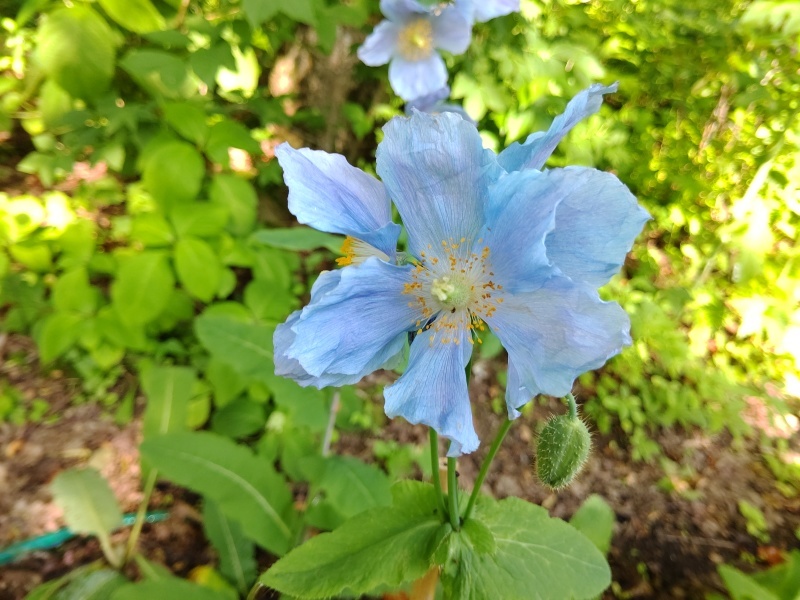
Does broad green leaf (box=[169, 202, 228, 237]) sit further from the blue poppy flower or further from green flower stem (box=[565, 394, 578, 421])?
green flower stem (box=[565, 394, 578, 421])

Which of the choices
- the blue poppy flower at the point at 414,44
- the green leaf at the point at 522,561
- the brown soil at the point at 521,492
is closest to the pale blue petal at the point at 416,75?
the blue poppy flower at the point at 414,44

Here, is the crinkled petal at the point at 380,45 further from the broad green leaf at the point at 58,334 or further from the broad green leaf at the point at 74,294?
the broad green leaf at the point at 58,334

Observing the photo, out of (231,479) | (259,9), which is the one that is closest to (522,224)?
(259,9)

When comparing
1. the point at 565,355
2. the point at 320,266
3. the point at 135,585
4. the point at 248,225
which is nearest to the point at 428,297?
the point at 565,355

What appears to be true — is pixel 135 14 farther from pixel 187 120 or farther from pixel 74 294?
pixel 74 294

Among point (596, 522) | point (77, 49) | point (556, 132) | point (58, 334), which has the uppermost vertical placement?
point (77, 49)

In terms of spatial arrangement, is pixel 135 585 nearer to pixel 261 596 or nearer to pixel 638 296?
pixel 261 596
